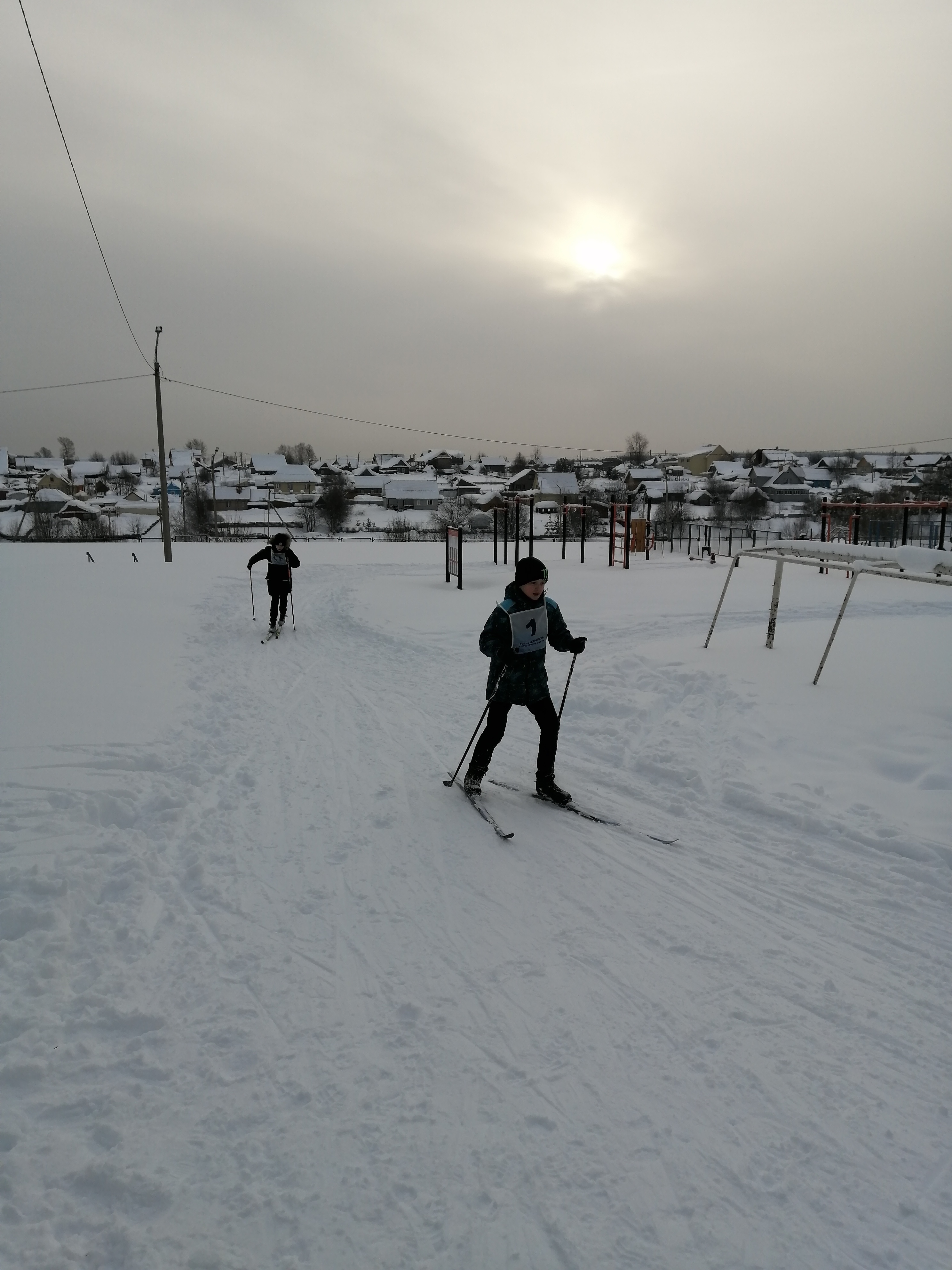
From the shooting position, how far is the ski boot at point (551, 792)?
5.38 meters

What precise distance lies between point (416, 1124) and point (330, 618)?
1155 cm

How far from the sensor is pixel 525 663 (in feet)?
17.6

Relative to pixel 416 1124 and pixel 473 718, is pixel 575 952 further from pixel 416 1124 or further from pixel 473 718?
pixel 473 718

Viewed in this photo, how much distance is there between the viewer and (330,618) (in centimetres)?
1364

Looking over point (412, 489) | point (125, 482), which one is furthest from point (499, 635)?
point (125, 482)

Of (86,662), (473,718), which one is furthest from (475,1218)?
(86,662)

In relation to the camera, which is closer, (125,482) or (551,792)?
(551,792)

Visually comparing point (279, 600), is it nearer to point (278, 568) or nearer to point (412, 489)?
point (278, 568)

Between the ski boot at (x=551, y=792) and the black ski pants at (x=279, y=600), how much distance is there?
287 inches

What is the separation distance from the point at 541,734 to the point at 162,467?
21.7m

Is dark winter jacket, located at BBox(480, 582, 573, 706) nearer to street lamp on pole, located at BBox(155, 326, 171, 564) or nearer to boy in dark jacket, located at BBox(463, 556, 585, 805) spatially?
boy in dark jacket, located at BBox(463, 556, 585, 805)

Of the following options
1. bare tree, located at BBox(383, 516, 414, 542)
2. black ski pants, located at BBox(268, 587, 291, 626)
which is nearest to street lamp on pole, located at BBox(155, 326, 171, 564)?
black ski pants, located at BBox(268, 587, 291, 626)

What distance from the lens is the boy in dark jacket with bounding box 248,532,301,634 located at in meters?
11.6

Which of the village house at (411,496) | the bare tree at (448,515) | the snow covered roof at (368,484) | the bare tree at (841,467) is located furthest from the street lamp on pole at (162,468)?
the bare tree at (841,467)
